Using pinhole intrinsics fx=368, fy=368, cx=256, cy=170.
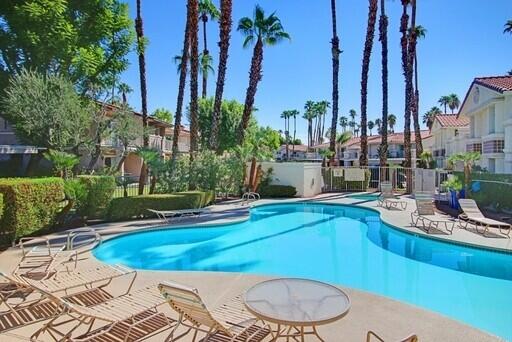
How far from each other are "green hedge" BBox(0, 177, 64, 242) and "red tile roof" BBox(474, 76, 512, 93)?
79.7ft

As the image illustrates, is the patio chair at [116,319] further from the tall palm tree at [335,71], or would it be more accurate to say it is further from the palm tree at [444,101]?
the palm tree at [444,101]

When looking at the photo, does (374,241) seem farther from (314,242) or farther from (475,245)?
Result: (475,245)

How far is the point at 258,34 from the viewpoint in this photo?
2395 centimetres

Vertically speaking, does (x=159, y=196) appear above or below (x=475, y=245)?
above

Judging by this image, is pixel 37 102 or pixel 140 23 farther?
pixel 140 23

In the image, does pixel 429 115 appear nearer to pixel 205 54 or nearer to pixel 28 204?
pixel 205 54

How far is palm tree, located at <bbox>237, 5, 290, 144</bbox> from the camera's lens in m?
23.5

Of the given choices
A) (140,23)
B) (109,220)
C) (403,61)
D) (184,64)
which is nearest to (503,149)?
(403,61)

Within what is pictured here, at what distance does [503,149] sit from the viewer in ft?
75.6

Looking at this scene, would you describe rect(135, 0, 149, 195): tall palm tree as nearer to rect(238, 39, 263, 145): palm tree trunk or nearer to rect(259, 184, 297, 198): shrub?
rect(238, 39, 263, 145): palm tree trunk

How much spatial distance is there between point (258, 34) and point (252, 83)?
11.0 ft

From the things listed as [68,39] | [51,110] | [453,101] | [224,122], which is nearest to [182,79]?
[68,39]

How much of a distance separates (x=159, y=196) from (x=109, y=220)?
6.97 feet

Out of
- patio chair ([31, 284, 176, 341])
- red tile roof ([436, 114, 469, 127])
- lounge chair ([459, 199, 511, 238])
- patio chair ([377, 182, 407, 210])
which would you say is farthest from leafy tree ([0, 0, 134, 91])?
red tile roof ([436, 114, 469, 127])
